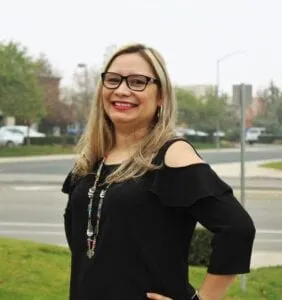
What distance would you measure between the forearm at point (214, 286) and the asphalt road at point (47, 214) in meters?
7.88

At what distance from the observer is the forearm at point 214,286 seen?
204 cm

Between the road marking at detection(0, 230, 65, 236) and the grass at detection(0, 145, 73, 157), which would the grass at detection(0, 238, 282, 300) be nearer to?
the road marking at detection(0, 230, 65, 236)

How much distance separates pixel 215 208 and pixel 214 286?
0.26 meters

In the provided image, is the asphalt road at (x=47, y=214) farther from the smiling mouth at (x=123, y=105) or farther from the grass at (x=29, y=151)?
the grass at (x=29, y=151)

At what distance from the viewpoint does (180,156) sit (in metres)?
2.04

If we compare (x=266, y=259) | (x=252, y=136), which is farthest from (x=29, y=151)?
(x=266, y=259)

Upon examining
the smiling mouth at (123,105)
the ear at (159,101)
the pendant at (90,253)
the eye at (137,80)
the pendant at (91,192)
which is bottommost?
the pendant at (90,253)

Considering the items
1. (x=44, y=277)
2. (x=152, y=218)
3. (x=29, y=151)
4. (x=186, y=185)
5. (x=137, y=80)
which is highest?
(x=137, y=80)

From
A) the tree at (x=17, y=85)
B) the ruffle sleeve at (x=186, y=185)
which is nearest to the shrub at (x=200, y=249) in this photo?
the ruffle sleeve at (x=186, y=185)

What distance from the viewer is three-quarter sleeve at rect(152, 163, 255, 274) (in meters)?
1.99

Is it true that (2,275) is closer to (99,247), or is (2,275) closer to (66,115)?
(99,247)

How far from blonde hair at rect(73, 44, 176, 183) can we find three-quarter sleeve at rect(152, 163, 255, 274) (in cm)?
11

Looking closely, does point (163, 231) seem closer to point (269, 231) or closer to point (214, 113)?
point (269, 231)

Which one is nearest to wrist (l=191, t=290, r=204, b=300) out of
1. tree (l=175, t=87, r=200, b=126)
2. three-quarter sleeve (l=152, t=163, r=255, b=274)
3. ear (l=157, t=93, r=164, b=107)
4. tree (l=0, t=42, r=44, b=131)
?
three-quarter sleeve (l=152, t=163, r=255, b=274)
